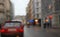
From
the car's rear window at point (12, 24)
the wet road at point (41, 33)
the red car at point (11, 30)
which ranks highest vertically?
the car's rear window at point (12, 24)

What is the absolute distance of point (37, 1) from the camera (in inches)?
4299

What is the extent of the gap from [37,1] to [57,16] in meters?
54.1

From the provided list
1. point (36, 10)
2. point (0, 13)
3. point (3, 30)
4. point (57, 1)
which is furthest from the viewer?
point (36, 10)

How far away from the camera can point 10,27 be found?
1525 cm

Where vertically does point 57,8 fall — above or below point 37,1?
below

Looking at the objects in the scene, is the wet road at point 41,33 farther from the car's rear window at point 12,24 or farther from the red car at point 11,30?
the red car at point 11,30

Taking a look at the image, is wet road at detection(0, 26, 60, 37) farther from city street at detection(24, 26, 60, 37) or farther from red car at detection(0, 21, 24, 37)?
red car at detection(0, 21, 24, 37)

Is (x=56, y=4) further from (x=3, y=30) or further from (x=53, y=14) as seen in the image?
(x=3, y=30)

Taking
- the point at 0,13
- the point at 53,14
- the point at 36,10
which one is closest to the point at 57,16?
the point at 53,14

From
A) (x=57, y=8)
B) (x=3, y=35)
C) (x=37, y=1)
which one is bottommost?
(x=3, y=35)

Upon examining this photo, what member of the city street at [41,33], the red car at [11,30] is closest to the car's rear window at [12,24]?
the red car at [11,30]

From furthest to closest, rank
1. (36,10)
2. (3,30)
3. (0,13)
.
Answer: (36,10)
(0,13)
(3,30)

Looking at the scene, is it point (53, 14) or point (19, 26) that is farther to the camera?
point (53, 14)

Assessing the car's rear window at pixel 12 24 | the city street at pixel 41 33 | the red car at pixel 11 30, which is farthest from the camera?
the city street at pixel 41 33
